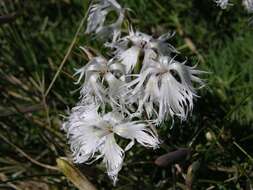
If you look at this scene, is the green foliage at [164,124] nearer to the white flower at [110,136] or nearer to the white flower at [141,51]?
the white flower at [110,136]

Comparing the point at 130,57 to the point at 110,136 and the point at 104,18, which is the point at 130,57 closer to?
the point at 110,136

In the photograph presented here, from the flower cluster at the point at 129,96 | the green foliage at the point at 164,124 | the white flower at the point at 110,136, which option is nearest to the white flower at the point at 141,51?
the flower cluster at the point at 129,96

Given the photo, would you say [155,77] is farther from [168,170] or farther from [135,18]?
[135,18]

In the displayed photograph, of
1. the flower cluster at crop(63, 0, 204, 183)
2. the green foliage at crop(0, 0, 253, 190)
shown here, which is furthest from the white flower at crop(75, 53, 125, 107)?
the green foliage at crop(0, 0, 253, 190)

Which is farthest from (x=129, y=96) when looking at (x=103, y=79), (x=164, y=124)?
(x=164, y=124)

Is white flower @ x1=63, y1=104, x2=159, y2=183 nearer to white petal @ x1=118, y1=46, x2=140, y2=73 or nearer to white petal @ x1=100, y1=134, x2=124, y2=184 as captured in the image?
white petal @ x1=100, y1=134, x2=124, y2=184
